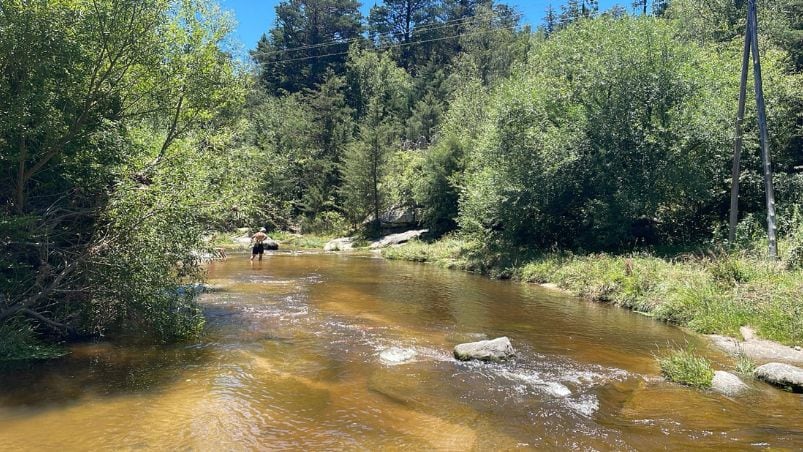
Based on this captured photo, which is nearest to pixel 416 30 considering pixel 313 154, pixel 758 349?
pixel 313 154

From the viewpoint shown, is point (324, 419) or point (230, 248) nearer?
point (324, 419)

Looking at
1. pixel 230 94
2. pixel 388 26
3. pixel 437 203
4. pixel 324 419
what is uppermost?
pixel 388 26

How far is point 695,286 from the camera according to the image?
1638 centimetres

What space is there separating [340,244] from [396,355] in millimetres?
35204

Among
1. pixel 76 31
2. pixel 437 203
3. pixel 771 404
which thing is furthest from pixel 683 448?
pixel 437 203

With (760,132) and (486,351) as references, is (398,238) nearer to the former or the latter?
(760,132)

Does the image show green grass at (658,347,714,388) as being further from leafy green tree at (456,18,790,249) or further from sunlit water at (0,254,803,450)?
leafy green tree at (456,18,790,249)

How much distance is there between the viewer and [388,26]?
305ft

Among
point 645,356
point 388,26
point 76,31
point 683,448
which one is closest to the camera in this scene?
point 683,448

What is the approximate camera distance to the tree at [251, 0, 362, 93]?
84.7 m

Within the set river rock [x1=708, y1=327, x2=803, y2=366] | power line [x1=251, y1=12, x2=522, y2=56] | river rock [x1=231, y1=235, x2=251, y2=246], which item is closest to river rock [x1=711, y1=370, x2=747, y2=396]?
river rock [x1=708, y1=327, x2=803, y2=366]

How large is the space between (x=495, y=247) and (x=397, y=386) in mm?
21917

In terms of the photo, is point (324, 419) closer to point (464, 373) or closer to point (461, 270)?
point (464, 373)

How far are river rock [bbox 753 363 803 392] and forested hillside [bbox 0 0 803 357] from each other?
8800 mm
